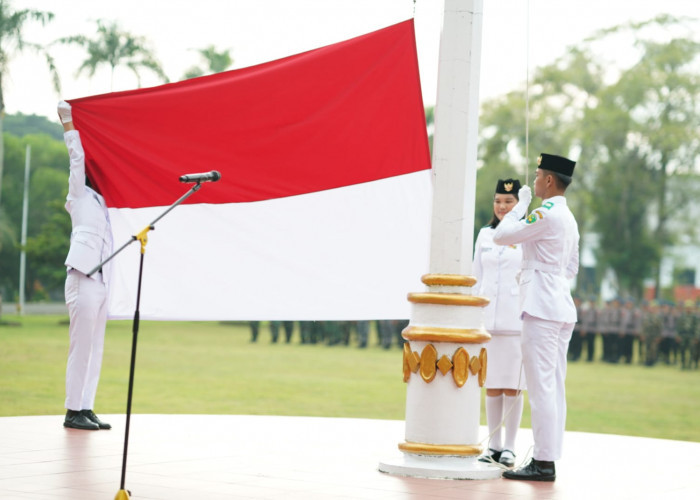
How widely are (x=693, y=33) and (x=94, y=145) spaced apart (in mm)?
40292

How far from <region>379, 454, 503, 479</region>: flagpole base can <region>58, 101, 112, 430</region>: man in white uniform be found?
99.3 inches

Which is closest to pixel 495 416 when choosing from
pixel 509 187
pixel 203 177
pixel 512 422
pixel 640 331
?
pixel 512 422

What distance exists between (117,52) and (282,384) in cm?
2631

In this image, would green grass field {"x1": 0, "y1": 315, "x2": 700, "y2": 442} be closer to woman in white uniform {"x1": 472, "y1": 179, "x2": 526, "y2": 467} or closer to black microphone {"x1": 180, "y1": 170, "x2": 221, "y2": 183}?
woman in white uniform {"x1": 472, "y1": 179, "x2": 526, "y2": 467}

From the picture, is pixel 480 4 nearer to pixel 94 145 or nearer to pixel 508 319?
pixel 508 319

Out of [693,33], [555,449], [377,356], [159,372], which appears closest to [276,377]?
[159,372]

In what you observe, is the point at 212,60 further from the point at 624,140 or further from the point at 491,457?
the point at 491,457

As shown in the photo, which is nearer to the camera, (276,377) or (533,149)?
(276,377)

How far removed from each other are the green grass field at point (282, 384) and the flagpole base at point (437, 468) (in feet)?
19.9

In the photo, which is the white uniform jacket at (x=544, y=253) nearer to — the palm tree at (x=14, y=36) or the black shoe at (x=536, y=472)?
the black shoe at (x=536, y=472)

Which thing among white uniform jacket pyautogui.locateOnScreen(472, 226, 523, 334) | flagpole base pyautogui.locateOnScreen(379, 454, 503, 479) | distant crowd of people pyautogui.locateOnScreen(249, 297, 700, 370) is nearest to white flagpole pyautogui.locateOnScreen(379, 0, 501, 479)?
flagpole base pyautogui.locateOnScreen(379, 454, 503, 479)

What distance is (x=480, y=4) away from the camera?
5961mm

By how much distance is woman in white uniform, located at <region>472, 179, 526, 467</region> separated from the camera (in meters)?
6.55

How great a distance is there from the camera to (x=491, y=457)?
21.6 feet
